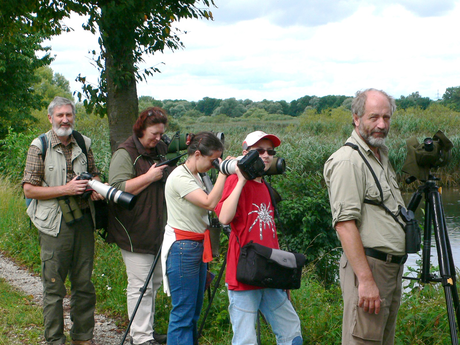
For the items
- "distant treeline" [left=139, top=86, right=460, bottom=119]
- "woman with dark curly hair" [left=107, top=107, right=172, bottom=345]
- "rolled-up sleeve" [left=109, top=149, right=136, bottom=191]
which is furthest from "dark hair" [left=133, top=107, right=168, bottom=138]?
"distant treeline" [left=139, top=86, right=460, bottom=119]

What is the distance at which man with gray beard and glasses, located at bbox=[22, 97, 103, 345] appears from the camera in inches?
149

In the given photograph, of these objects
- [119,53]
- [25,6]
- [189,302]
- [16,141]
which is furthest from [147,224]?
[16,141]

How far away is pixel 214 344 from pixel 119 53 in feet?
12.3

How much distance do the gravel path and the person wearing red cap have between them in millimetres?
1804

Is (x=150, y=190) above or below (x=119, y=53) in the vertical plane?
below

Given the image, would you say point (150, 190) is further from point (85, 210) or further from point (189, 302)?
point (189, 302)

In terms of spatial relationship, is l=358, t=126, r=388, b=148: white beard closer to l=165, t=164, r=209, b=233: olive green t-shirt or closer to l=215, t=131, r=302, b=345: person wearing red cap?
l=215, t=131, r=302, b=345: person wearing red cap

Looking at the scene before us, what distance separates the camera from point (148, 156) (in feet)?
13.2

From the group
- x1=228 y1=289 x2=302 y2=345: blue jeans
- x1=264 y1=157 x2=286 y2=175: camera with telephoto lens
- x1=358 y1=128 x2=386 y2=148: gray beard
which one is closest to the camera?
x1=358 y1=128 x2=386 y2=148: gray beard

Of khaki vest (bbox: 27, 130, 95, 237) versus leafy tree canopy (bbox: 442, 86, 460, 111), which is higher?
leafy tree canopy (bbox: 442, 86, 460, 111)

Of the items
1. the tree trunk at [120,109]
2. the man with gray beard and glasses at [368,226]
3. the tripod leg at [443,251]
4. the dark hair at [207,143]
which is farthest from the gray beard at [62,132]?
the tripod leg at [443,251]

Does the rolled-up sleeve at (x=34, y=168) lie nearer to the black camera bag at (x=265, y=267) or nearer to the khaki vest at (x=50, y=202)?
the khaki vest at (x=50, y=202)

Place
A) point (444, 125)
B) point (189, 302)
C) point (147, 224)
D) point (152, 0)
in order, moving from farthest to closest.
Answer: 1. point (444, 125)
2. point (152, 0)
3. point (147, 224)
4. point (189, 302)

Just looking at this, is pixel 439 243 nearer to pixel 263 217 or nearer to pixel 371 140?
pixel 371 140
